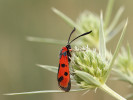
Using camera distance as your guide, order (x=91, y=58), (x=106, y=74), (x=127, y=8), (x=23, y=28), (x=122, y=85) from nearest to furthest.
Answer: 1. (x=106, y=74)
2. (x=91, y=58)
3. (x=122, y=85)
4. (x=127, y=8)
5. (x=23, y=28)

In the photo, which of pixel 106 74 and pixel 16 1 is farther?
pixel 16 1

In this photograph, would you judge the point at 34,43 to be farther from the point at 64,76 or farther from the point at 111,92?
A: the point at 111,92

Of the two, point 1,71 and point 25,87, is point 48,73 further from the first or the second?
point 1,71

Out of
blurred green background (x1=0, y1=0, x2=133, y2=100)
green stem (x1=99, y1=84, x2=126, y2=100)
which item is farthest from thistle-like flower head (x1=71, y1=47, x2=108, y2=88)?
blurred green background (x1=0, y1=0, x2=133, y2=100)

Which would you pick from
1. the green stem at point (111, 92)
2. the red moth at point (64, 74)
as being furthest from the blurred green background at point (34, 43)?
the green stem at point (111, 92)

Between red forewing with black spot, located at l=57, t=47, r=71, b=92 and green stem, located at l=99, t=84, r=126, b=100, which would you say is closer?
green stem, located at l=99, t=84, r=126, b=100

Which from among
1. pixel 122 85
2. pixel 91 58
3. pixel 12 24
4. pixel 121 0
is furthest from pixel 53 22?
pixel 91 58

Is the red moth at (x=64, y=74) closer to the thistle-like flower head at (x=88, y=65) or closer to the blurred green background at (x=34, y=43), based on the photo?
the thistle-like flower head at (x=88, y=65)

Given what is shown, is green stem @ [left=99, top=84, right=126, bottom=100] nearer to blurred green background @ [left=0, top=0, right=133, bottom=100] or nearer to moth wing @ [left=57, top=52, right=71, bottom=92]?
moth wing @ [left=57, top=52, right=71, bottom=92]

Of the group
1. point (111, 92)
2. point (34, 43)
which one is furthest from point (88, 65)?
point (34, 43)
